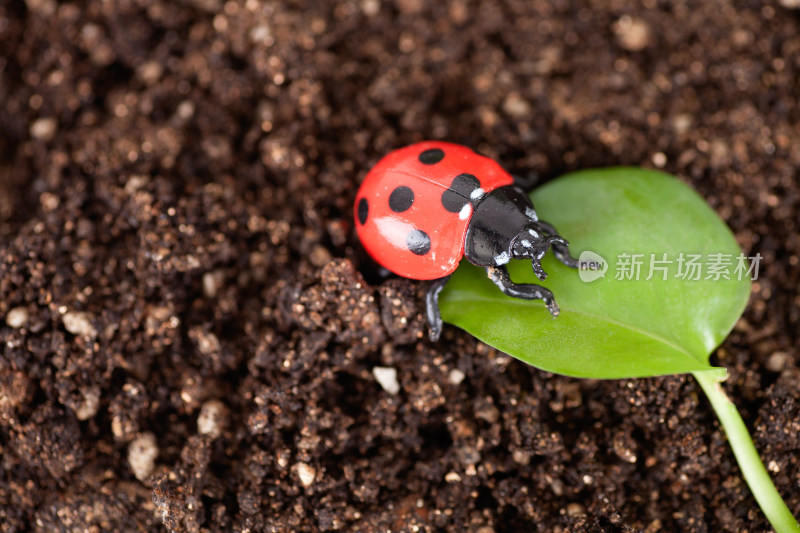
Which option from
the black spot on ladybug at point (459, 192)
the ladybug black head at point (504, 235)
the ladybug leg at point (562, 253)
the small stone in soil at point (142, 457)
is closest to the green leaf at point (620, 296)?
the ladybug leg at point (562, 253)

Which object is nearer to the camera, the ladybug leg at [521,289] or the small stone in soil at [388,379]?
the ladybug leg at [521,289]

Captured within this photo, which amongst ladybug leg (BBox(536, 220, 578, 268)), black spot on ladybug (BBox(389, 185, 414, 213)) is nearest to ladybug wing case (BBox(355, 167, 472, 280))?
black spot on ladybug (BBox(389, 185, 414, 213))

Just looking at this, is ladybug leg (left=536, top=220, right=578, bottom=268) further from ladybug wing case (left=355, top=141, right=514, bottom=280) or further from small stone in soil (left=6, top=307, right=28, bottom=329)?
small stone in soil (left=6, top=307, right=28, bottom=329)

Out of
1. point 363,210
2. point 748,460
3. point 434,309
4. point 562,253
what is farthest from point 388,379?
point 748,460

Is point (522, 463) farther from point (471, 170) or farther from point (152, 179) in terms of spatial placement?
point (152, 179)

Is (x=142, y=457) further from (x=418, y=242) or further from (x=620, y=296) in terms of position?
(x=620, y=296)

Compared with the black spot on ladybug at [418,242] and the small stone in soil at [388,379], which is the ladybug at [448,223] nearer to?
the black spot on ladybug at [418,242]
